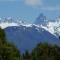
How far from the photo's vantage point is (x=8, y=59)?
43969 millimetres

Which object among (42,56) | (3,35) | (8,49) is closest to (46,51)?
(42,56)

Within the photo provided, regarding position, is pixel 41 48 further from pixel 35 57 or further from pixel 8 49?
pixel 8 49

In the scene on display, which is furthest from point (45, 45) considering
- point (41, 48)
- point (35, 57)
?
point (35, 57)

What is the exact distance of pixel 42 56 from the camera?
62.6 metres

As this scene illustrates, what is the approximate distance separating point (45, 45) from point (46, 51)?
4.69 metres

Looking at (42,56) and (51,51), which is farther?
(51,51)

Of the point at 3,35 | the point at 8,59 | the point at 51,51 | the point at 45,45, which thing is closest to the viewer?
the point at 8,59

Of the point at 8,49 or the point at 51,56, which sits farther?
the point at 51,56

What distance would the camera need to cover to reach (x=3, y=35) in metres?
58.9

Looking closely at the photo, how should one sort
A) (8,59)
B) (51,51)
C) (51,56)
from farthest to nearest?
(51,51)
(51,56)
(8,59)

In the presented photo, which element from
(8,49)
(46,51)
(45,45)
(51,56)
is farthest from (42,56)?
(8,49)

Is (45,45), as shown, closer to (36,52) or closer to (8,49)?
(36,52)

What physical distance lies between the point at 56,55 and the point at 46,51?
10.9ft

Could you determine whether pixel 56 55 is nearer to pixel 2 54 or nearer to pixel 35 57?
pixel 35 57
